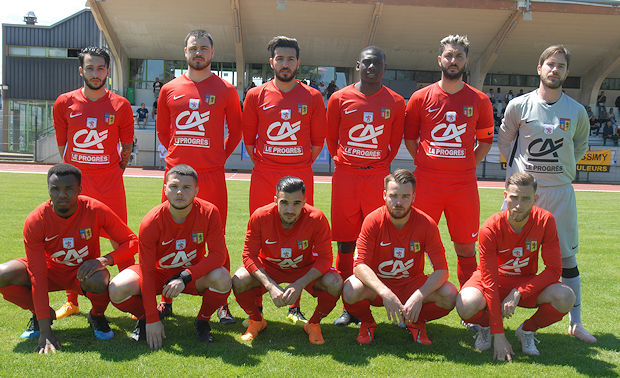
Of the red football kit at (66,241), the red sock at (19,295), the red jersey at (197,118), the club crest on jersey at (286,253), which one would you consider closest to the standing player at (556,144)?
the club crest on jersey at (286,253)

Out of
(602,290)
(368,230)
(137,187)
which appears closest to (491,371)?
(368,230)

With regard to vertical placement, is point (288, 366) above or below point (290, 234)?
below

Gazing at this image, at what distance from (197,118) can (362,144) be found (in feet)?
4.89

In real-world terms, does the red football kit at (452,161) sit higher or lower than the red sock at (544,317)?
higher

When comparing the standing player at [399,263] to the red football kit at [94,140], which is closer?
the standing player at [399,263]

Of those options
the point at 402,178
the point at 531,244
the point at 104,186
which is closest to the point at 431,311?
the point at 531,244

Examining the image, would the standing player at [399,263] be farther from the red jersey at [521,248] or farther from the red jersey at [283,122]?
the red jersey at [283,122]

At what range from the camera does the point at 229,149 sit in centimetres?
500

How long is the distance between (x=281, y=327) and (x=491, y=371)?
1.66m

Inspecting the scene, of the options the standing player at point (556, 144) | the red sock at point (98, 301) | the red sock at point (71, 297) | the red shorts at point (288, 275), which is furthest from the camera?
the red sock at point (71, 297)

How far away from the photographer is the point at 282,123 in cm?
460

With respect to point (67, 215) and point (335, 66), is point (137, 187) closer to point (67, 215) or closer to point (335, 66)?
point (67, 215)

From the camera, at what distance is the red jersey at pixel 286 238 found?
13.0ft

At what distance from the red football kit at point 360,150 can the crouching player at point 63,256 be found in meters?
1.82
